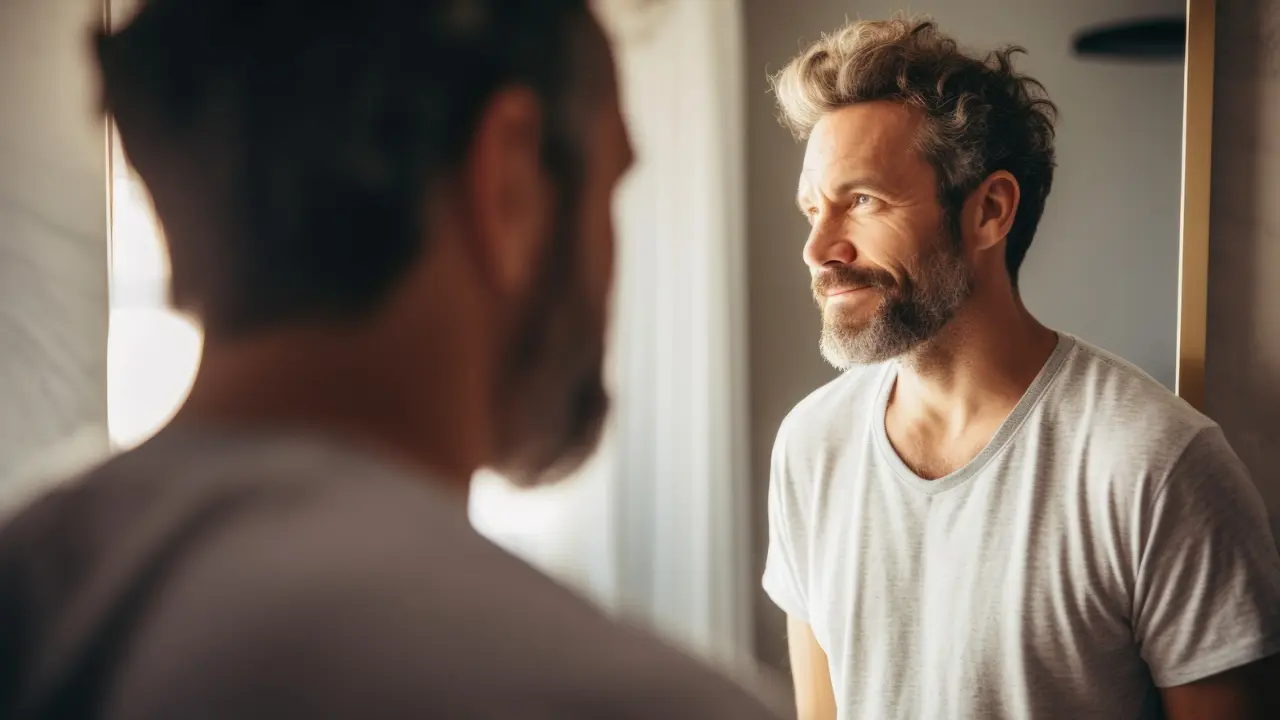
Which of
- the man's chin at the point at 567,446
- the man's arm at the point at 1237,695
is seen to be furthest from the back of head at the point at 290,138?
the man's arm at the point at 1237,695

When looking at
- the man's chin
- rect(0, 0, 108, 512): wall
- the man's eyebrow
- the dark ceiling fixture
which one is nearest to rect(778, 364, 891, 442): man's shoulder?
the man's eyebrow

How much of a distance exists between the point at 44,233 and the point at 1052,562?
1.18 m

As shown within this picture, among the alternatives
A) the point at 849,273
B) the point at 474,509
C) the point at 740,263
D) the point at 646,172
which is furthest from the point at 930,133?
A: the point at 474,509

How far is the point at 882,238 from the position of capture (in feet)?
3.21

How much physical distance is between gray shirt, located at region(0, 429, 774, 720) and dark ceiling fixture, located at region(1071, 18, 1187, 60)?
3.18 ft

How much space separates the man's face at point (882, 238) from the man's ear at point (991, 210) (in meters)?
0.03

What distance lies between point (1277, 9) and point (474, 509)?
3.76 ft

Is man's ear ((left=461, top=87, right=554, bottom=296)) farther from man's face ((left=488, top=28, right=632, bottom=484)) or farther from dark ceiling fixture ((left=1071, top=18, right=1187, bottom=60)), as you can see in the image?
dark ceiling fixture ((left=1071, top=18, right=1187, bottom=60))

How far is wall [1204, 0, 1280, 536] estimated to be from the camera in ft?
3.31

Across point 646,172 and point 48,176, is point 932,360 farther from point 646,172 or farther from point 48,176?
point 48,176

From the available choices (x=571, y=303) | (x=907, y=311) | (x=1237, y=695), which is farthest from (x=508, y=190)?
(x=1237, y=695)

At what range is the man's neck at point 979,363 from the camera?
927 millimetres

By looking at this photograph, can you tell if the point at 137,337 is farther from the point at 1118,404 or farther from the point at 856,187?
the point at 1118,404

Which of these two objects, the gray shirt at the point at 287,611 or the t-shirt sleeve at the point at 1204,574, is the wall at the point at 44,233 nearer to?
the gray shirt at the point at 287,611
